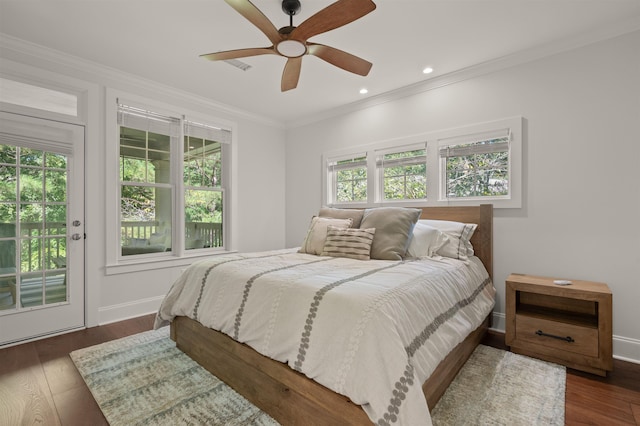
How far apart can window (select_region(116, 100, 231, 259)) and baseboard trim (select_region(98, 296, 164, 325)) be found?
1.69ft

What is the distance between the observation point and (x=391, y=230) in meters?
2.63

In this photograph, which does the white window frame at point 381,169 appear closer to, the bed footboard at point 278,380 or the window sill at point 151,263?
the bed footboard at point 278,380

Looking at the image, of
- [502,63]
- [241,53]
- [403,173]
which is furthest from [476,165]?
[241,53]

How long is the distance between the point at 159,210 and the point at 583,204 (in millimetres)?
4279

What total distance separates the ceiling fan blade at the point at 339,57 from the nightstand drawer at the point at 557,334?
7.53 feet

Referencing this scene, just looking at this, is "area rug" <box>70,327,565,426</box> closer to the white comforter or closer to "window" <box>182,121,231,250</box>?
the white comforter

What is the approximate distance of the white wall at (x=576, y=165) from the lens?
231 centimetres

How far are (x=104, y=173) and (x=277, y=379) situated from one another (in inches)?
110

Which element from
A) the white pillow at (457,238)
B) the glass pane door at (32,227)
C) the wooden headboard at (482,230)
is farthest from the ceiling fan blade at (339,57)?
the glass pane door at (32,227)

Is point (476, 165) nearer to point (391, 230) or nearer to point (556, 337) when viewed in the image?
point (391, 230)

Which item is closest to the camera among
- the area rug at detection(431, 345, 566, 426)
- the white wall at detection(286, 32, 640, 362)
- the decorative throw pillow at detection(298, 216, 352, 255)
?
the area rug at detection(431, 345, 566, 426)

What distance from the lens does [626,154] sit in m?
2.31

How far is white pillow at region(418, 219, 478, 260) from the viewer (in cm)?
260

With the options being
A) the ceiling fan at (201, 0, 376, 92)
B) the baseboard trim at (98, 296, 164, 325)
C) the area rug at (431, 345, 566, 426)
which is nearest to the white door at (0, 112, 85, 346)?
the baseboard trim at (98, 296, 164, 325)
